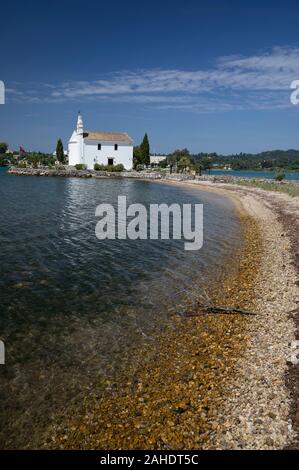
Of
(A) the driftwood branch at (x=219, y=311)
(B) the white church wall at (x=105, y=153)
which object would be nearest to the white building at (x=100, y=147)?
(B) the white church wall at (x=105, y=153)

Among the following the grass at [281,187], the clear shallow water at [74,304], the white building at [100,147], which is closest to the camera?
the clear shallow water at [74,304]

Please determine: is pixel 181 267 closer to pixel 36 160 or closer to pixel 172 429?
pixel 172 429

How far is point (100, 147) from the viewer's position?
102312 millimetres

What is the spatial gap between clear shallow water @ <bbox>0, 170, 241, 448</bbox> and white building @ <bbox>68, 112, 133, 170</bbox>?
82.5m

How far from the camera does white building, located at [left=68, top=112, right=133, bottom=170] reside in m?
101

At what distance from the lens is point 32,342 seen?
8891 millimetres

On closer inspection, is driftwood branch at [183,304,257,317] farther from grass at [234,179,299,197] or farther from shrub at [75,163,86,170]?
shrub at [75,163,86,170]

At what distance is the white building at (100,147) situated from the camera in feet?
332

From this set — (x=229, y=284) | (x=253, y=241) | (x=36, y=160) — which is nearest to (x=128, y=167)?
(x=36, y=160)

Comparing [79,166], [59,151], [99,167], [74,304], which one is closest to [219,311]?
[74,304]

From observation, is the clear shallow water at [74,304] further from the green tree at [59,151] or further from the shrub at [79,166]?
the green tree at [59,151]

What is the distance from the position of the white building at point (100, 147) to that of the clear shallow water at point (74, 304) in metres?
82.5

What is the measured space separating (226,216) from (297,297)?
20.8m

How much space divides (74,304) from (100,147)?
315ft
